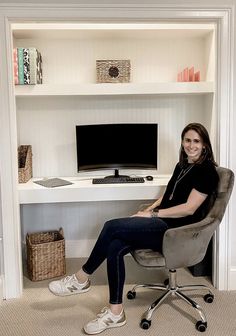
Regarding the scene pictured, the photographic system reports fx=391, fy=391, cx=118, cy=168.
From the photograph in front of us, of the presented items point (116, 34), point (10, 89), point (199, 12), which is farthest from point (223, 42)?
point (10, 89)

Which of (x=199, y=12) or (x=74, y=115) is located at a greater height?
(x=199, y=12)

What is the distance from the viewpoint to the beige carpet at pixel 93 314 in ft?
7.76

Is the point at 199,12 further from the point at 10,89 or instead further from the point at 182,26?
the point at 10,89

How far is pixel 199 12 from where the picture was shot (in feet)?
8.86

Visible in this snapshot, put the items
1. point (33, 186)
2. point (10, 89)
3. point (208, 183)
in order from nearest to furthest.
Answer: point (208, 183) → point (10, 89) → point (33, 186)

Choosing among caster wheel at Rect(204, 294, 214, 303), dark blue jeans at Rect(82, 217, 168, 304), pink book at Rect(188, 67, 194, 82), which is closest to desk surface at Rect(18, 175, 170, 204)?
dark blue jeans at Rect(82, 217, 168, 304)

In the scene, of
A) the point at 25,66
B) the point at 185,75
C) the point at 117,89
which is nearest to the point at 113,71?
the point at 117,89

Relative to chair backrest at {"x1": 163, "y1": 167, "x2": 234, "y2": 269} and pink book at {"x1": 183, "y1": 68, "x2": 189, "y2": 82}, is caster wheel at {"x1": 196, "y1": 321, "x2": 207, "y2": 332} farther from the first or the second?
pink book at {"x1": 183, "y1": 68, "x2": 189, "y2": 82}

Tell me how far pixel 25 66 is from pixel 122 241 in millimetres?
1530

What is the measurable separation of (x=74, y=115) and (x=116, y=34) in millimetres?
780

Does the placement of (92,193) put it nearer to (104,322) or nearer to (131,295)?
(131,295)

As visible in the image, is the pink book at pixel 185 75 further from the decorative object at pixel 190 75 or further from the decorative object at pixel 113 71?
the decorative object at pixel 113 71

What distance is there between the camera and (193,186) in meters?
2.43

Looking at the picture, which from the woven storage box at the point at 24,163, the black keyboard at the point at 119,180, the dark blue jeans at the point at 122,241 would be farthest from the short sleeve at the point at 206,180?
the woven storage box at the point at 24,163
